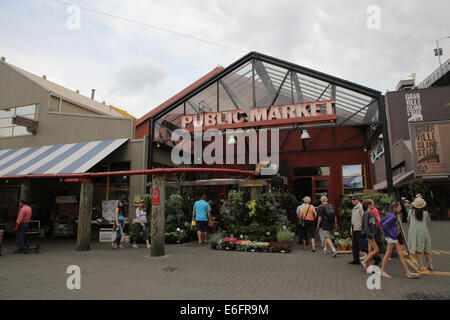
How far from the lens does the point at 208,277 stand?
6039mm

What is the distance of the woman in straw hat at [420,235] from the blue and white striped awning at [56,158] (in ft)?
36.2

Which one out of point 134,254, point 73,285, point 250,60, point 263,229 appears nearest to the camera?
point 73,285

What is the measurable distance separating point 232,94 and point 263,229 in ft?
25.2

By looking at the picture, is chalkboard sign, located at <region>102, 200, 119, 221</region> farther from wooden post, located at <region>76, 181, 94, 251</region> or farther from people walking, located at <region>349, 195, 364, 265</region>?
people walking, located at <region>349, 195, 364, 265</region>

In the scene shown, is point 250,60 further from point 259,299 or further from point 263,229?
point 259,299

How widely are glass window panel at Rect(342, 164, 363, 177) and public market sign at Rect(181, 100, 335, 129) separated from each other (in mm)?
5271

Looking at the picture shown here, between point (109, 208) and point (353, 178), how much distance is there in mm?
13642

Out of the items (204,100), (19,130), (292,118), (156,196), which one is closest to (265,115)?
(292,118)

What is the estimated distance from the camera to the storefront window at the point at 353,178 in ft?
54.2

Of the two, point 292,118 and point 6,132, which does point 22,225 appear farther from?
point 292,118

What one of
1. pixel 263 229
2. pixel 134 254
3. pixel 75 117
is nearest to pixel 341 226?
pixel 263 229

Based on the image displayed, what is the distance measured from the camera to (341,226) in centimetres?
1007

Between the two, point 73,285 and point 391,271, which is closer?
point 73,285

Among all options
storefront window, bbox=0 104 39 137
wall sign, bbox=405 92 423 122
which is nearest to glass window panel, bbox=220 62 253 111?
storefront window, bbox=0 104 39 137
